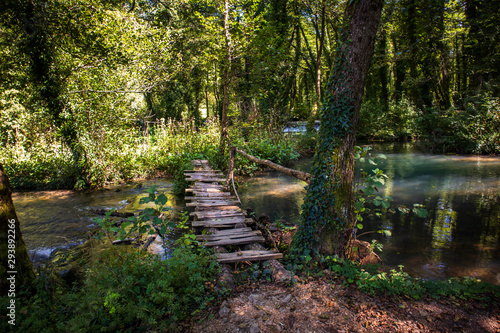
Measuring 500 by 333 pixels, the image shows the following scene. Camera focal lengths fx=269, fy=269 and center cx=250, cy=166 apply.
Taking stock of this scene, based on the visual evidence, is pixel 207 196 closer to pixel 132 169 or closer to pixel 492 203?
pixel 132 169

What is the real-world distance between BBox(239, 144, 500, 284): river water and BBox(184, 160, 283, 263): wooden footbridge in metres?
1.40

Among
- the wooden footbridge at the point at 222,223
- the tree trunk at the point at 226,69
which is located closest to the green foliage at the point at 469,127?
the tree trunk at the point at 226,69

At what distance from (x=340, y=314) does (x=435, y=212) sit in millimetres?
5292

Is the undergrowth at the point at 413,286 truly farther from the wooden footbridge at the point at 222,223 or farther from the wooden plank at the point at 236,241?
the wooden plank at the point at 236,241

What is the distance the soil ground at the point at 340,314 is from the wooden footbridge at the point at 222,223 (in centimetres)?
73

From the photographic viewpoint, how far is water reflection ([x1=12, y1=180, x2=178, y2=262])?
517 cm

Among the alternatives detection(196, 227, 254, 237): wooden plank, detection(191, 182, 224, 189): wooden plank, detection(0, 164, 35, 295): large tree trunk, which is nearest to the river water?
detection(191, 182, 224, 189): wooden plank

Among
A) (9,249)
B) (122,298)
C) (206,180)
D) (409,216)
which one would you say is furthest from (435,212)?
(9,249)

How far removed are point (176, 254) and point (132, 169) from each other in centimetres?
777

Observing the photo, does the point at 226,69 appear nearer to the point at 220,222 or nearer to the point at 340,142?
the point at 220,222

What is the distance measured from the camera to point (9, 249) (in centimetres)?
254

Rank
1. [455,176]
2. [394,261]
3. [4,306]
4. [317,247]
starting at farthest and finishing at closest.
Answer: [455,176] < [394,261] < [317,247] < [4,306]

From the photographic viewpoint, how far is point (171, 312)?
2486mm

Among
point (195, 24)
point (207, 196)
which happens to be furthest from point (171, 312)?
point (195, 24)
